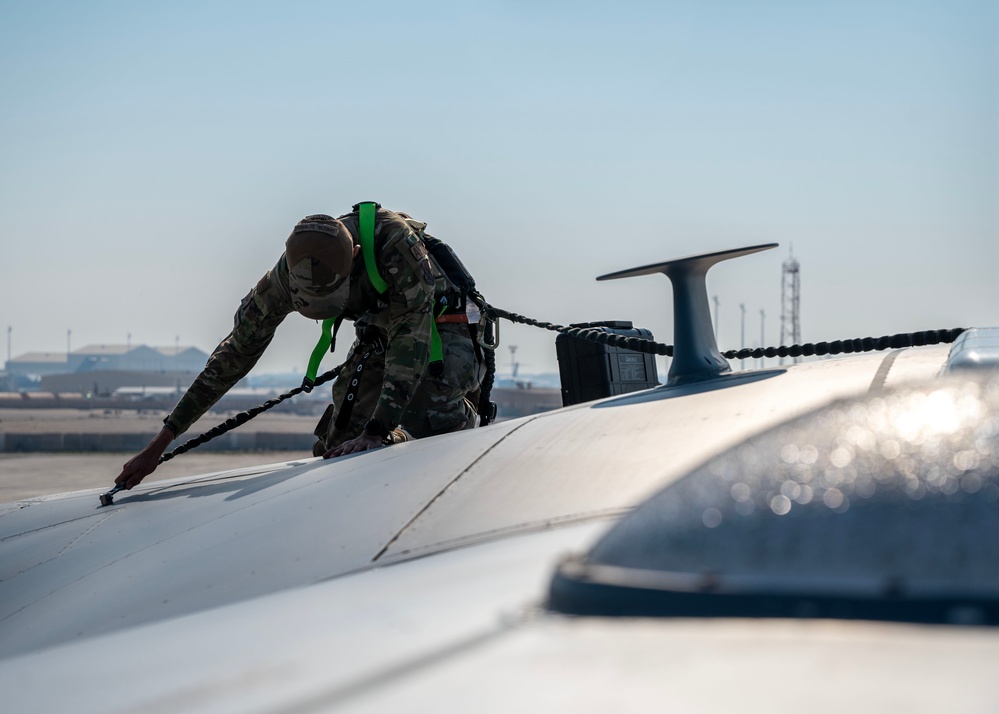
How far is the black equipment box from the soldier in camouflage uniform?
2.07 feet

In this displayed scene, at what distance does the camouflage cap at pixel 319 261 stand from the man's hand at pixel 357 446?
1.10m

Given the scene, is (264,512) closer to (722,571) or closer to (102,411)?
(722,571)

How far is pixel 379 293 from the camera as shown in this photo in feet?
17.5

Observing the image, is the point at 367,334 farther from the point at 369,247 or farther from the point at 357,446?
the point at 357,446

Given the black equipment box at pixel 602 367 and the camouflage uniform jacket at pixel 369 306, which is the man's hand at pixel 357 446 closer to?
the camouflage uniform jacket at pixel 369 306

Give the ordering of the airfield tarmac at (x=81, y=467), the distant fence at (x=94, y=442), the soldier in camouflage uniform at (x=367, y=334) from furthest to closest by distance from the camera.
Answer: the distant fence at (x=94, y=442) < the airfield tarmac at (x=81, y=467) < the soldier in camouflage uniform at (x=367, y=334)

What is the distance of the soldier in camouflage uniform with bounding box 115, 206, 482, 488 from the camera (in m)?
4.77

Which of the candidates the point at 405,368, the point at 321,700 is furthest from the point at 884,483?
the point at 405,368

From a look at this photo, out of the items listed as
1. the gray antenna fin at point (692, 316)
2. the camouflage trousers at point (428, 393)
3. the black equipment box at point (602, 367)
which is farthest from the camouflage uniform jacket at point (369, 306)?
the gray antenna fin at point (692, 316)

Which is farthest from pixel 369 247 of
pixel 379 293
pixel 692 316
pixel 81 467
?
pixel 81 467

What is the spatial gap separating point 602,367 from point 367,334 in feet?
4.79

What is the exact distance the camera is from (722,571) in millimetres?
1202

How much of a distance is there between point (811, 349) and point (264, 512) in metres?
2.05

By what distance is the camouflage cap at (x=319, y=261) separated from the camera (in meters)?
4.79
